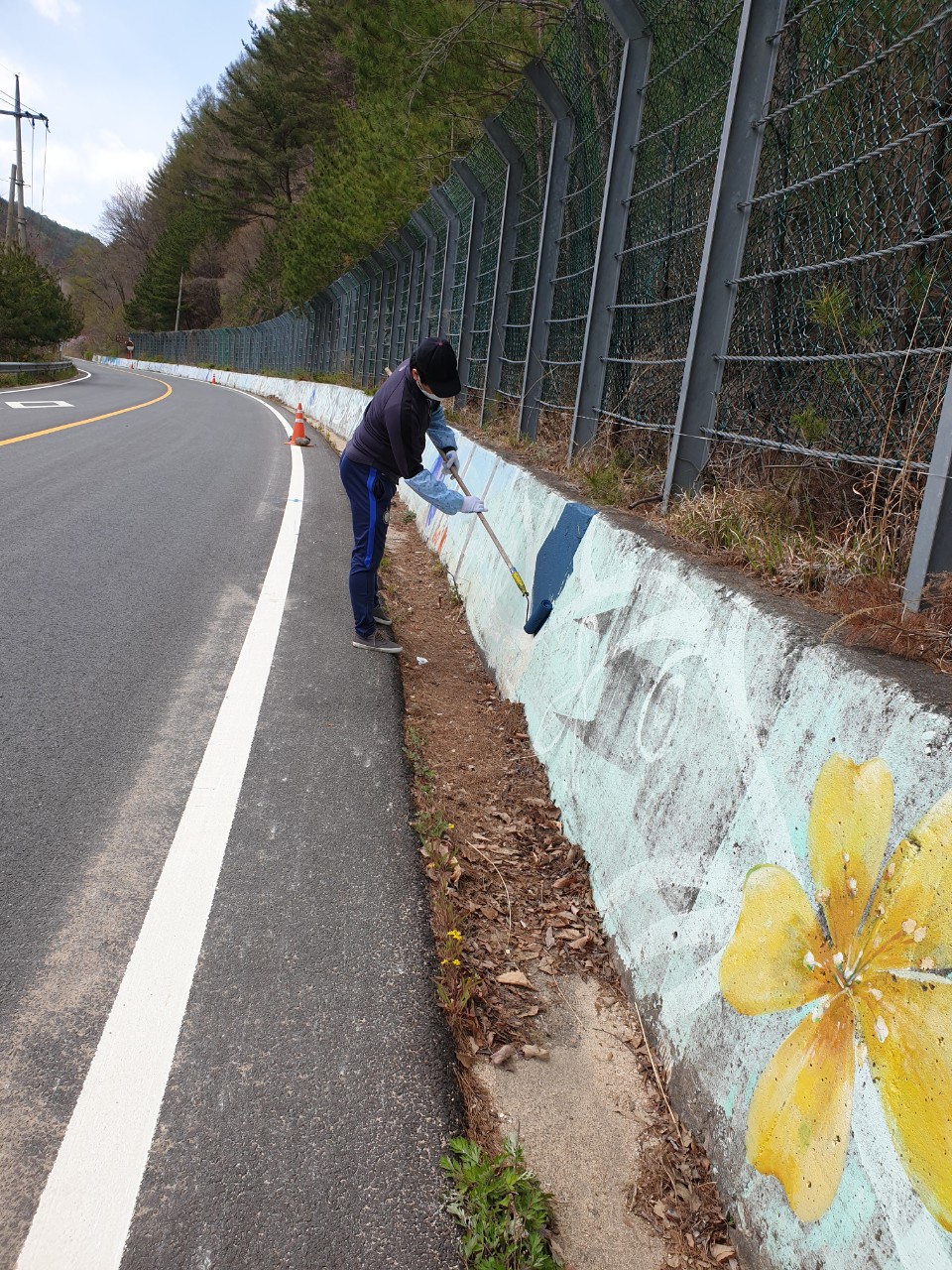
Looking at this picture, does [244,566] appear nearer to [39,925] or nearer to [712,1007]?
[39,925]

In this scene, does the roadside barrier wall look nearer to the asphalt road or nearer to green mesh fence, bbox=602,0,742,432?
the asphalt road

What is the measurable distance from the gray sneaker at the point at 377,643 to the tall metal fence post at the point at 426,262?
32.7ft

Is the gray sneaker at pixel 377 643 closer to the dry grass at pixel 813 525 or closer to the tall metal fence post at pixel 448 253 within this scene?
the dry grass at pixel 813 525

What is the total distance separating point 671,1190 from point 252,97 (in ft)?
177

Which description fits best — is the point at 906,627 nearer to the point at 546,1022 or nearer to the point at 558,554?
the point at 546,1022

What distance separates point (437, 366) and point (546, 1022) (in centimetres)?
359

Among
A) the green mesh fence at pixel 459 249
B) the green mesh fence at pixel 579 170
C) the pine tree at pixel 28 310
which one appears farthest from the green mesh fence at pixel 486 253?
the pine tree at pixel 28 310

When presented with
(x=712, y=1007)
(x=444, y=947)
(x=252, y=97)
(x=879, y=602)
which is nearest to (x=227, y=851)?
(x=444, y=947)

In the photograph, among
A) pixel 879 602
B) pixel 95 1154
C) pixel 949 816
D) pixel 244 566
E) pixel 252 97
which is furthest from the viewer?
pixel 252 97

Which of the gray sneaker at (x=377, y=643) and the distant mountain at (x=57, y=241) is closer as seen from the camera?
the gray sneaker at (x=377, y=643)

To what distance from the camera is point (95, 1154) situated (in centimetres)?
190

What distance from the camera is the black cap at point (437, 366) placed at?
508cm

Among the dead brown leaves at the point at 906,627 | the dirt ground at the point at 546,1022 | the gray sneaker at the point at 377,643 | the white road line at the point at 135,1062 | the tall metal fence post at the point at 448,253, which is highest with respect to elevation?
the tall metal fence post at the point at 448,253

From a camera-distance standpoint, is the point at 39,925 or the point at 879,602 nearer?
the point at 879,602
